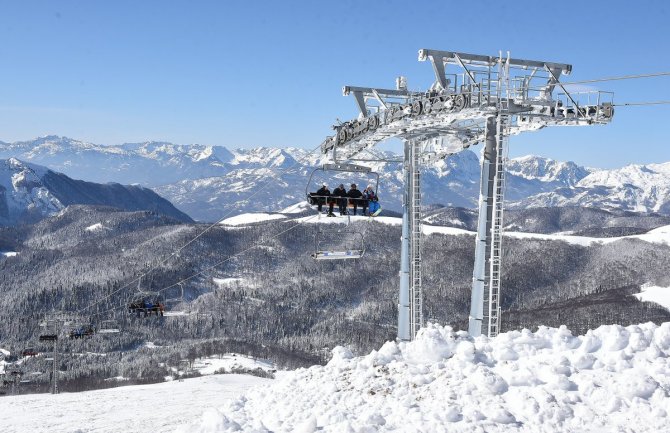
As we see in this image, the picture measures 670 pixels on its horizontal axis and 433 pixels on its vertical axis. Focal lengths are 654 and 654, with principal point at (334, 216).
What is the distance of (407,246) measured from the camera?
32.7m

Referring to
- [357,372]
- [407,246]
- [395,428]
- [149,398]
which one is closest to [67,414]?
[149,398]

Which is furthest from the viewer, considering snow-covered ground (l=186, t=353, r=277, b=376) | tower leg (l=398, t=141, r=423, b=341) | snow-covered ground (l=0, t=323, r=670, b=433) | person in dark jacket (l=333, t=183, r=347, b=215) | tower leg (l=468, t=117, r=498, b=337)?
snow-covered ground (l=186, t=353, r=277, b=376)

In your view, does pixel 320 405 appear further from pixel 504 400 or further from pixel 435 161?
pixel 435 161

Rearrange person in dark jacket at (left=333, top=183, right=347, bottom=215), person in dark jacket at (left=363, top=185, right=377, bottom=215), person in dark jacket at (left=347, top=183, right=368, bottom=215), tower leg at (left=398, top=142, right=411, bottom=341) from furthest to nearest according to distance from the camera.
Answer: person in dark jacket at (left=363, top=185, right=377, bottom=215)
person in dark jacket at (left=347, top=183, right=368, bottom=215)
person in dark jacket at (left=333, top=183, right=347, bottom=215)
tower leg at (left=398, top=142, right=411, bottom=341)

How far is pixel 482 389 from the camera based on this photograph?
1791 centimetres

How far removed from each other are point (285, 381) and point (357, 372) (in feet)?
9.75

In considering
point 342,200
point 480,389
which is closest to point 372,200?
point 342,200

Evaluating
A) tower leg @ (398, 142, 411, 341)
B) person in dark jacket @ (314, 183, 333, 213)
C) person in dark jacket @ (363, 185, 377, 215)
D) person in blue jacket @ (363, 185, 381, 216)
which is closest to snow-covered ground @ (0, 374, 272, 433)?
tower leg @ (398, 142, 411, 341)

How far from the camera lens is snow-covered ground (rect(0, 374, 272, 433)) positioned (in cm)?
3447

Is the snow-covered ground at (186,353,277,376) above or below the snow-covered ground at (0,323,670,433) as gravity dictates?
below

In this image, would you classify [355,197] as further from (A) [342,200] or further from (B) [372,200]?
(B) [372,200]

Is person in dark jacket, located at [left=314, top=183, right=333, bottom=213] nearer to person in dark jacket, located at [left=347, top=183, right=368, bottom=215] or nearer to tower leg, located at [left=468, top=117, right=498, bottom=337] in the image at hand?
person in dark jacket, located at [left=347, top=183, right=368, bottom=215]

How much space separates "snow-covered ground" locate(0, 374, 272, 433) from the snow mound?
1249 centimetres

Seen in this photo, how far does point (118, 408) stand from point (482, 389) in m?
29.1
